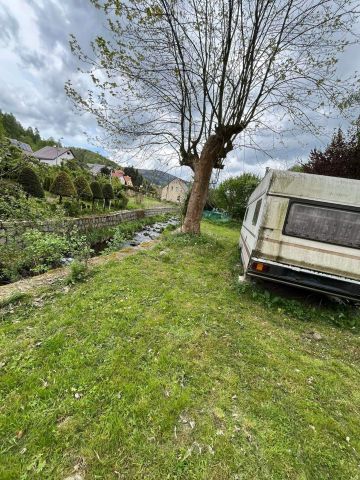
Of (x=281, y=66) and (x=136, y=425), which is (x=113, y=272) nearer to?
(x=136, y=425)

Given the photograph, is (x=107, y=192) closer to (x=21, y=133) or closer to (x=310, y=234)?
(x=310, y=234)

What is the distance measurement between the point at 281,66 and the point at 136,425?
10029 mm

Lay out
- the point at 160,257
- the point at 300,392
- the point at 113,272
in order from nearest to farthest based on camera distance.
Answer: the point at 300,392 → the point at 113,272 → the point at 160,257

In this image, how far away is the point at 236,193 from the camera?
2409cm

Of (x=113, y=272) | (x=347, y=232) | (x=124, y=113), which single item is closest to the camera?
(x=347, y=232)

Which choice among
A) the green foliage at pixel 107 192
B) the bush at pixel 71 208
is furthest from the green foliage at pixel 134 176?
the bush at pixel 71 208

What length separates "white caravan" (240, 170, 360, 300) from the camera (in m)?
4.29

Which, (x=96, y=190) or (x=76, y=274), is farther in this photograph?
(x=96, y=190)

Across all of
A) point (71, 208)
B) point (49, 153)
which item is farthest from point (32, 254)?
point (49, 153)

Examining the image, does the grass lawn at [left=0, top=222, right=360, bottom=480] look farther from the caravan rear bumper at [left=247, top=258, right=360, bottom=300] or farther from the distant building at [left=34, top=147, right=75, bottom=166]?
the distant building at [left=34, top=147, right=75, bottom=166]

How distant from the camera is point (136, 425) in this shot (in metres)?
2.11

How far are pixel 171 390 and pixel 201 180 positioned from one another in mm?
8326

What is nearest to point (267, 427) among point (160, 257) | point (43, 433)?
point (43, 433)

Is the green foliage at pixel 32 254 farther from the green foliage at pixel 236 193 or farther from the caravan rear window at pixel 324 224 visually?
the green foliage at pixel 236 193
